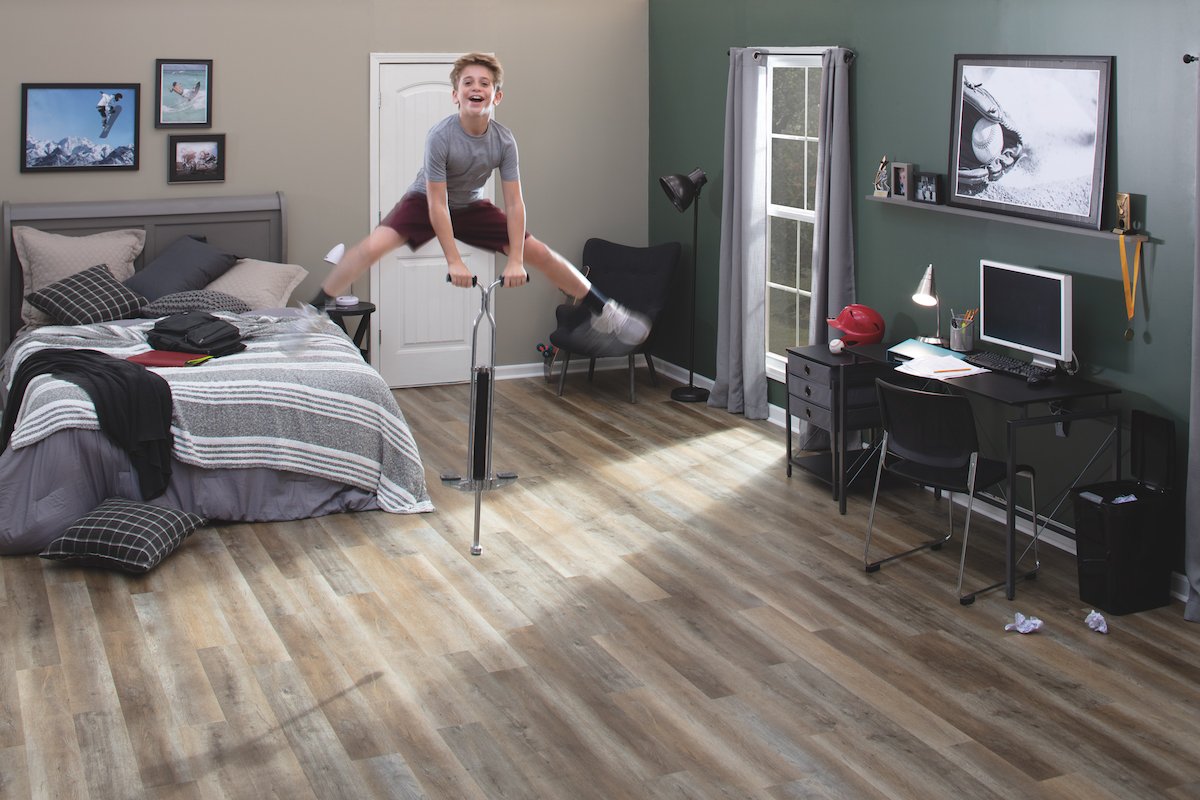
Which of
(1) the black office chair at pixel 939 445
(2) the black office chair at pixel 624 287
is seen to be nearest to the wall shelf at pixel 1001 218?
(1) the black office chair at pixel 939 445

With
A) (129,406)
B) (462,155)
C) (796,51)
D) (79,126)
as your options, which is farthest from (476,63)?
(79,126)

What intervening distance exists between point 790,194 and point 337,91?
2845 millimetres

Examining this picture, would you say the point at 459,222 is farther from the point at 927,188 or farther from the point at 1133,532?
the point at 927,188

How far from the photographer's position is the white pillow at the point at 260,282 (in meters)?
7.48

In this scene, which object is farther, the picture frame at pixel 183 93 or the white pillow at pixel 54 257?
the picture frame at pixel 183 93

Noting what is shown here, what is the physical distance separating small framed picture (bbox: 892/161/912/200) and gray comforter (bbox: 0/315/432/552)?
263cm

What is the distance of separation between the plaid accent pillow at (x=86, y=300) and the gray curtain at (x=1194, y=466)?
5.24 metres

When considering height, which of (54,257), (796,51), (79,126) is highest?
(796,51)

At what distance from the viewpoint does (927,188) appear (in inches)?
243

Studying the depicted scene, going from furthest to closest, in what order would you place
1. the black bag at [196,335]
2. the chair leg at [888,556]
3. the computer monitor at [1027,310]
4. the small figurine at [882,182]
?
1. the small figurine at [882,182]
2. the black bag at [196,335]
3. the chair leg at [888,556]
4. the computer monitor at [1027,310]

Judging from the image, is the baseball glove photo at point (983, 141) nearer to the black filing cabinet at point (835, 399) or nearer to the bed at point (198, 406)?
the black filing cabinet at point (835, 399)

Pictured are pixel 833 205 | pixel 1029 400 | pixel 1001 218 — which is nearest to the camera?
pixel 1029 400

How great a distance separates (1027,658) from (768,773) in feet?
4.29

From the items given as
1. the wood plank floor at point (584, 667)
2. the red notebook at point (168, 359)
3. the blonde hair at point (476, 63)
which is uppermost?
the blonde hair at point (476, 63)
